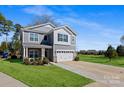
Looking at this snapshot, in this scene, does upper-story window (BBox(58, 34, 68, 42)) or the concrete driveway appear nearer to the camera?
the concrete driveway

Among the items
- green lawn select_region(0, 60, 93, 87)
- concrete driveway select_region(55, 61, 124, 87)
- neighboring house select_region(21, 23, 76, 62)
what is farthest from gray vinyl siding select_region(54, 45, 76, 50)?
green lawn select_region(0, 60, 93, 87)

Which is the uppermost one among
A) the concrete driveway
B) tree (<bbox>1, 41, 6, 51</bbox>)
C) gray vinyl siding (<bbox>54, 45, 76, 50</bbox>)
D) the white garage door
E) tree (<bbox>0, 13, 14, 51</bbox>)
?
tree (<bbox>0, 13, 14, 51</bbox>)

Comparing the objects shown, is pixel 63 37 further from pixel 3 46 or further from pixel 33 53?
pixel 3 46

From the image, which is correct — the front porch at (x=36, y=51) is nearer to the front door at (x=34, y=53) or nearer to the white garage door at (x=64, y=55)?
the front door at (x=34, y=53)

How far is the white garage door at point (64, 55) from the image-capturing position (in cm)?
2943

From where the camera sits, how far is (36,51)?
94.4 ft

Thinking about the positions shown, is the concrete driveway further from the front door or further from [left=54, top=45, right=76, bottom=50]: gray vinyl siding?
the front door

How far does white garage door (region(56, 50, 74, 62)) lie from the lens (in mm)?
29433

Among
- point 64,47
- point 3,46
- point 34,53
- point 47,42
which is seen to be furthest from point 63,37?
point 3,46

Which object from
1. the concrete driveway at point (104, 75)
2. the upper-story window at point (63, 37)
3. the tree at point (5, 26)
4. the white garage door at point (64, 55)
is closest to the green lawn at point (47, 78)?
the concrete driveway at point (104, 75)
